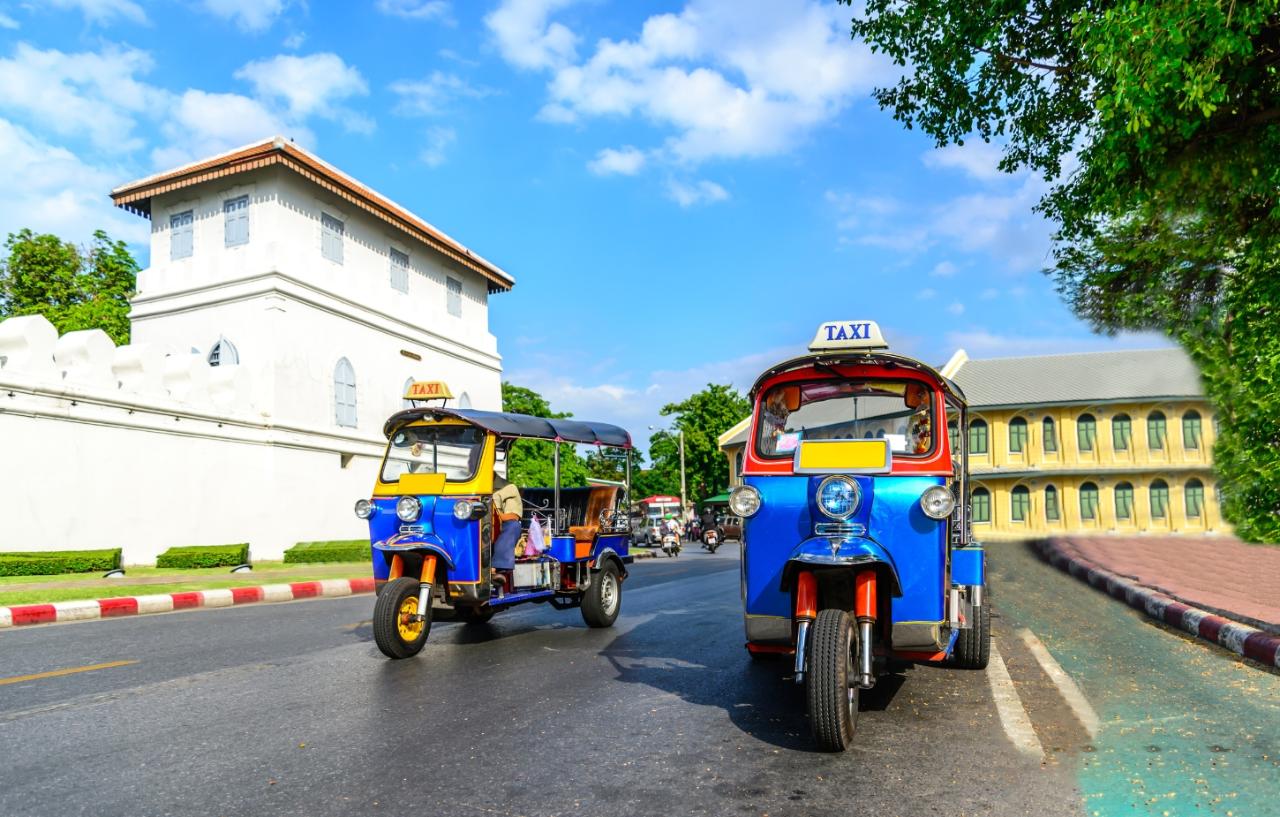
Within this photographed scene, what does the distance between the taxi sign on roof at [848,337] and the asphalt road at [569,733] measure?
2.39m

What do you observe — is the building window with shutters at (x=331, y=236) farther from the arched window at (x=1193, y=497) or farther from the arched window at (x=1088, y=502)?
the arched window at (x=1193, y=497)

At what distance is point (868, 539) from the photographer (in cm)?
533

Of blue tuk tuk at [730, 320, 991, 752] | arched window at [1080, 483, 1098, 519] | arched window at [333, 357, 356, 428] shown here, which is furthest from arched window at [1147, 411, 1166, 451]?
blue tuk tuk at [730, 320, 991, 752]

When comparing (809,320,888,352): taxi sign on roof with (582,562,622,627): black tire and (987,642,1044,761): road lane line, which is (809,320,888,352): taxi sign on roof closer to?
(987,642,1044,761): road lane line

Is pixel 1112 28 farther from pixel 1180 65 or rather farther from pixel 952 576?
pixel 952 576

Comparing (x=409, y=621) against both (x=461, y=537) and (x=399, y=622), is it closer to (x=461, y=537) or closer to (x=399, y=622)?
(x=399, y=622)

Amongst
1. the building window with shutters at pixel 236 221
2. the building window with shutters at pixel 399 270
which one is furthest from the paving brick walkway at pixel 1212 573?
the building window with shutters at pixel 236 221

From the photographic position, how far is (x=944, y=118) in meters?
13.3

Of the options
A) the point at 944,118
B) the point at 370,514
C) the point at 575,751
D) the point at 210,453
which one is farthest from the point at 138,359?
the point at 575,751

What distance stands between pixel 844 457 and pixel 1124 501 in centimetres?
4421

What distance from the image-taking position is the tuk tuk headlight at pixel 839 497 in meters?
5.38

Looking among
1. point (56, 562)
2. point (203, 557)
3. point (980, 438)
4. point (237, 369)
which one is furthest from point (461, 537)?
point (980, 438)

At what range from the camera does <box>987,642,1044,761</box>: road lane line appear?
4.87m

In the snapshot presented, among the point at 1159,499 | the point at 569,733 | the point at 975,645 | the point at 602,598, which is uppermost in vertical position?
the point at 1159,499
